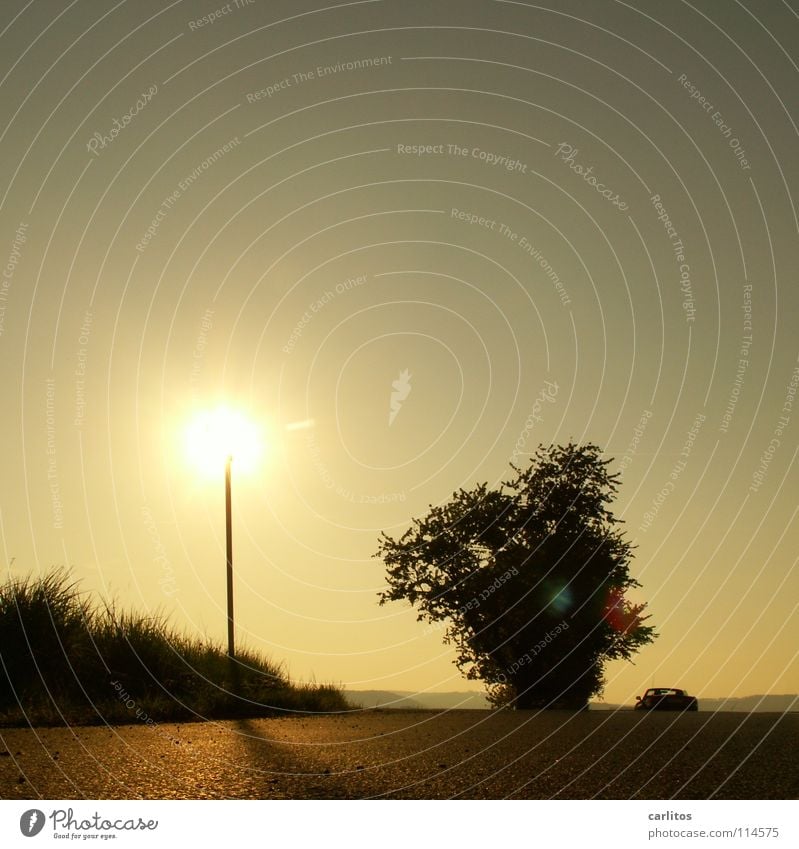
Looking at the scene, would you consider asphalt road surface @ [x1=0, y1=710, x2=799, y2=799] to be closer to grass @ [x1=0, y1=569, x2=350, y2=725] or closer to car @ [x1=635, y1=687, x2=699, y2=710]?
grass @ [x1=0, y1=569, x2=350, y2=725]

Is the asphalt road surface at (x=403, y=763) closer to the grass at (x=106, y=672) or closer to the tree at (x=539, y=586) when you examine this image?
the grass at (x=106, y=672)

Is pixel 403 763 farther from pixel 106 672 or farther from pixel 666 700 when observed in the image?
pixel 666 700

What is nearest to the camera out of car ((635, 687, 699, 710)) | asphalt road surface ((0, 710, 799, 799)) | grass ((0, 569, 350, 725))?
asphalt road surface ((0, 710, 799, 799))

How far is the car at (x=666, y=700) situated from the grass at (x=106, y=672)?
13396 millimetres

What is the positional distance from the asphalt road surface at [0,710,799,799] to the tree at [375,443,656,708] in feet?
46.7

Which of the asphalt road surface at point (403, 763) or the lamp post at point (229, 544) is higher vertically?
the lamp post at point (229, 544)

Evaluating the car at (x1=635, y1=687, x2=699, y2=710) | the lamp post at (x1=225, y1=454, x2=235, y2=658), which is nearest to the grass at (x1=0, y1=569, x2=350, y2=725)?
the lamp post at (x1=225, y1=454, x2=235, y2=658)

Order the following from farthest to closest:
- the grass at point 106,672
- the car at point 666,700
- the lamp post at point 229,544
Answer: the car at point 666,700 < the lamp post at point 229,544 < the grass at point 106,672

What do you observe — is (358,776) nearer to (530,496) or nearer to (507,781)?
(507,781)

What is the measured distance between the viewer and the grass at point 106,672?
1858 cm

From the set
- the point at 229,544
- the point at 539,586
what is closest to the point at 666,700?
the point at 539,586

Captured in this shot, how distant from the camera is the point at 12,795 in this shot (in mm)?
8109

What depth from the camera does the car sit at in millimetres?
32969

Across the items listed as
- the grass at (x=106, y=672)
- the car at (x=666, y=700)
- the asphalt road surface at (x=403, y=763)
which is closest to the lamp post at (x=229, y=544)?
the grass at (x=106, y=672)
